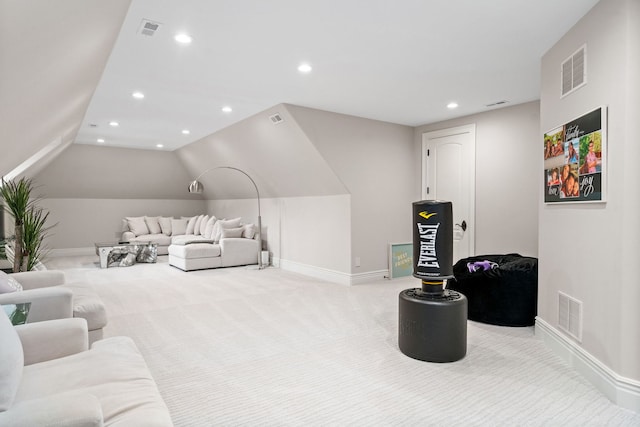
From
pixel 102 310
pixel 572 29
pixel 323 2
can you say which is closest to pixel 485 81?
pixel 572 29

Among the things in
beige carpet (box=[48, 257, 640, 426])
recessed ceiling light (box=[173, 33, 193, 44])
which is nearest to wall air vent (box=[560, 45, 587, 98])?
beige carpet (box=[48, 257, 640, 426])

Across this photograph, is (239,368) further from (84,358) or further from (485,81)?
(485,81)

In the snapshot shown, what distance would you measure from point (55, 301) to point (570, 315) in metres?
3.64

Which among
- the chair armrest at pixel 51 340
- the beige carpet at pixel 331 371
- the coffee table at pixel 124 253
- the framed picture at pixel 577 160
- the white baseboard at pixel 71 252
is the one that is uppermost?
the framed picture at pixel 577 160

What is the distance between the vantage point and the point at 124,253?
7453 mm

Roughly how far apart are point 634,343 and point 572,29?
2.20 metres

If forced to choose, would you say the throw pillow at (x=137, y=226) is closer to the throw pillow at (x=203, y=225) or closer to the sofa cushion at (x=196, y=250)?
the throw pillow at (x=203, y=225)

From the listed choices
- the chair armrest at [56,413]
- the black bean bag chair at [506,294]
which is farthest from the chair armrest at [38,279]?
the black bean bag chair at [506,294]

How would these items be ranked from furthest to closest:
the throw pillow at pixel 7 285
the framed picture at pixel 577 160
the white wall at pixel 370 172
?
the white wall at pixel 370 172
the throw pillow at pixel 7 285
the framed picture at pixel 577 160

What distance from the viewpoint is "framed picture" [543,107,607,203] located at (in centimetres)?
245

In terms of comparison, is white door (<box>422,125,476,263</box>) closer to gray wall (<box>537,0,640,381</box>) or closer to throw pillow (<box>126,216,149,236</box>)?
gray wall (<box>537,0,640,381</box>)

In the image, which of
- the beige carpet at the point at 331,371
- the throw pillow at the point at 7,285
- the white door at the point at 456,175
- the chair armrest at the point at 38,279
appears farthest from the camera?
the white door at the point at 456,175

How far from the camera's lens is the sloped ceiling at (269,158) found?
5.54 m

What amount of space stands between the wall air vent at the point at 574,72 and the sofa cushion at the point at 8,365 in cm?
355
